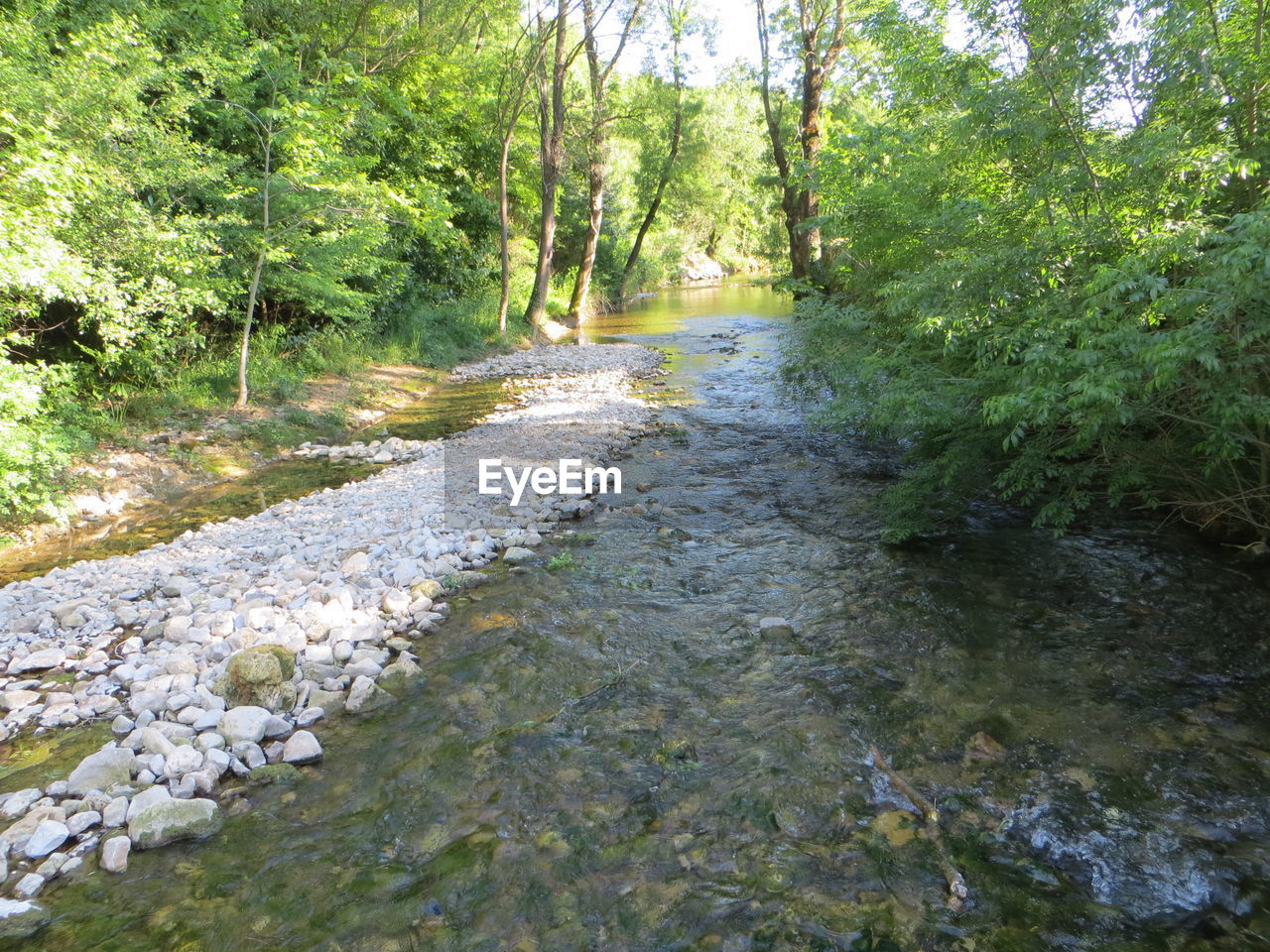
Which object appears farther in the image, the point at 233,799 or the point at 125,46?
the point at 125,46

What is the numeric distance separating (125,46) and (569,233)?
2126 centimetres

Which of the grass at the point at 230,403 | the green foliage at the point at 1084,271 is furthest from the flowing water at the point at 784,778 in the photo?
the grass at the point at 230,403

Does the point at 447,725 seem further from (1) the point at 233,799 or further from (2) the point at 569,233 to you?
(2) the point at 569,233

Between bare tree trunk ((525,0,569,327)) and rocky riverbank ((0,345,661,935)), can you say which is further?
bare tree trunk ((525,0,569,327))

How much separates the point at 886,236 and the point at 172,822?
7.63 meters

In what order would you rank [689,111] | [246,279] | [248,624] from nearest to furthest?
1. [248,624]
2. [246,279]
3. [689,111]

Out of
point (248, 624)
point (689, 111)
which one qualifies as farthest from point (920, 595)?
point (689, 111)

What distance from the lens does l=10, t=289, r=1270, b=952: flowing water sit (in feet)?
9.09

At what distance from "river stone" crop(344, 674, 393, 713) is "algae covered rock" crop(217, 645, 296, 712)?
36 cm

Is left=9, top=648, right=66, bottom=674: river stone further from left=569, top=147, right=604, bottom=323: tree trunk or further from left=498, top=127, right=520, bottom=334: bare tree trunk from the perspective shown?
left=569, top=147, right=604, bottom=323: tree trunk

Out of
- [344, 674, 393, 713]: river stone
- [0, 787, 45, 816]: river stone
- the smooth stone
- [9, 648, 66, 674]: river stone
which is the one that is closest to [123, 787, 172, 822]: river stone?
Answer: the smooth stone

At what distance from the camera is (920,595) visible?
5297 mm

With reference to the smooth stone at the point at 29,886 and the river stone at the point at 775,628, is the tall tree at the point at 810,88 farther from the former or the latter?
the smooth stone at the point at 29,886

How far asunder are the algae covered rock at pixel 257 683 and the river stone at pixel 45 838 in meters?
1.03
